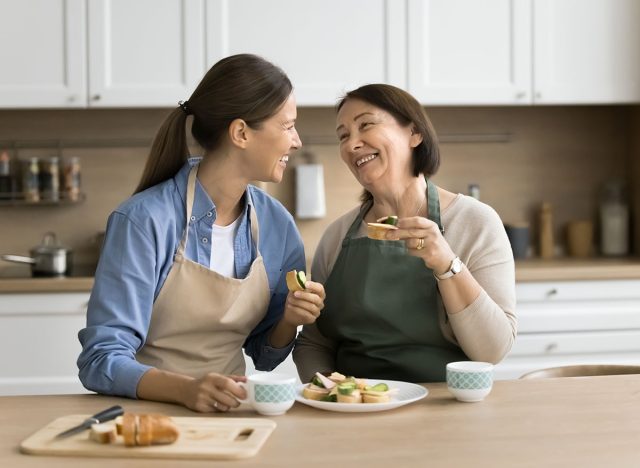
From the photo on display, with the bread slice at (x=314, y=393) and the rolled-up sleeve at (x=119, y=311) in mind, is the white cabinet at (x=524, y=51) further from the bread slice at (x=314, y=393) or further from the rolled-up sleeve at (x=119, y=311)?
the bread slice at (x=314, y=393)

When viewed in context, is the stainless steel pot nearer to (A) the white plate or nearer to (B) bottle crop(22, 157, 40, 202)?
(B) bottle crop(22, 157, 40, 202)

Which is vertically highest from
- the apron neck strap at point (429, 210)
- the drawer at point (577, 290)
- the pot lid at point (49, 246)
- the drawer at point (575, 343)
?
the apron neck strap at point (429, 210)

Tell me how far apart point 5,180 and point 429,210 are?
2381 mm

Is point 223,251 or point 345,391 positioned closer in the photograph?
point 345,391

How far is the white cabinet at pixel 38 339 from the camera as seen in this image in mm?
3596

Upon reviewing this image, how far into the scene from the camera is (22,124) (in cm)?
417

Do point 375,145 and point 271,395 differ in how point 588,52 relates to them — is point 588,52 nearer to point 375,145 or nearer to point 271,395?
point 375,145

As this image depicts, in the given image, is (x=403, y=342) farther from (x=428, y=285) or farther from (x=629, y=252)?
(x=629, y=252)

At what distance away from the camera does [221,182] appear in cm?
220

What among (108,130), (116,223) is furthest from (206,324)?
(108,130)

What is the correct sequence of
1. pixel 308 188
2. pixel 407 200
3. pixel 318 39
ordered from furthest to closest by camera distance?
pixel 308 188 → pixel 318 39 → pixel 407 200

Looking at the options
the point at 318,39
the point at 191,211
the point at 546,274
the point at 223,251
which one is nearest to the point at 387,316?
the point at 223,251

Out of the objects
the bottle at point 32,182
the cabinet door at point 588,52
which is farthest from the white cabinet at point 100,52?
the cabinet door at point 588,52

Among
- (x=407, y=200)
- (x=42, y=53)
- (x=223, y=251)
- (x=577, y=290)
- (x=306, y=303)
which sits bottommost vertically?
(x=577, y=290)
